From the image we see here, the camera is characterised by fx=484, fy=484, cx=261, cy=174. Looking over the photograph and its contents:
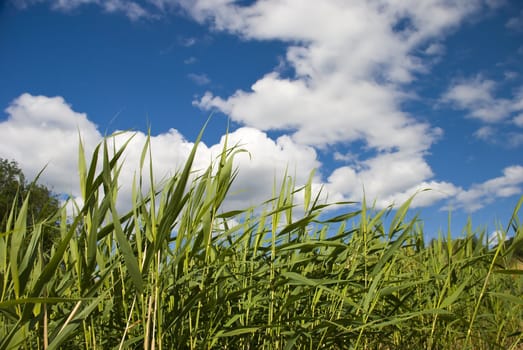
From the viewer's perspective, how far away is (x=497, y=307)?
3.15m

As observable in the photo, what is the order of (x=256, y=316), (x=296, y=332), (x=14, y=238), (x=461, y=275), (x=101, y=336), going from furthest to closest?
(x=461, y=275)
(x=256, y=316)
(x=101, y=336)
(x=296, y=332)
(x=14, y=238)

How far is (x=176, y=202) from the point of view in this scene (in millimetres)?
1376

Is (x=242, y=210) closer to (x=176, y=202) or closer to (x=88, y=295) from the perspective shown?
(x=176, y=202)

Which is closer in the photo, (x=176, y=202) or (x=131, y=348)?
(x=176, y=202)

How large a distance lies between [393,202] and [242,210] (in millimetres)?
878

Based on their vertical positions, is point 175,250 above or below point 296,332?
above

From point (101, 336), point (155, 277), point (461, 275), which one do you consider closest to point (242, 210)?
point (155, 277)

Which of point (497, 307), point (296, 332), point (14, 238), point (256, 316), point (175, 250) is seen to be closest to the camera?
point (14, 238)

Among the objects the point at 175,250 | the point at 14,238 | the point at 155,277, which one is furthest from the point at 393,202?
the point at 14,238

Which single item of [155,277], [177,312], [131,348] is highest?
[155,277]

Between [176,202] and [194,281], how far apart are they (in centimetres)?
64

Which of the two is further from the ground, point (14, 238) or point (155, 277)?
point (14, 238)

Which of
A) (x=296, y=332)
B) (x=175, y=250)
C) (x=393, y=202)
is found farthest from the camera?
(x=393, y=202)

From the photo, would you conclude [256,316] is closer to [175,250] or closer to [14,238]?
[175,250]
